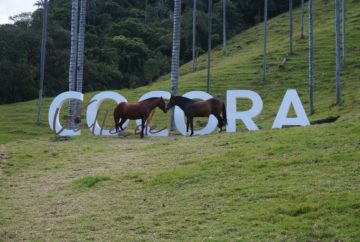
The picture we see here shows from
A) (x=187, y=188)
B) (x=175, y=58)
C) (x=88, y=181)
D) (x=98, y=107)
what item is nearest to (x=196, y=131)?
(x=98, y=107)

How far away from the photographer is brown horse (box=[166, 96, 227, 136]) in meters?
24.8

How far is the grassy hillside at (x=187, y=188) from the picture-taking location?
10.0 m

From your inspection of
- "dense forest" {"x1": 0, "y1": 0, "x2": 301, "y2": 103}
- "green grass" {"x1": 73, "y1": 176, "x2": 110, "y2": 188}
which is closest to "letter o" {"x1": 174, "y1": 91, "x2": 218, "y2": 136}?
"green grass" {"x1": 73, "y1": 176, "x2": 110, "y2": 188}

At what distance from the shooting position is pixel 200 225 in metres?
10.3

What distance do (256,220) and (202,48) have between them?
64.5 meters

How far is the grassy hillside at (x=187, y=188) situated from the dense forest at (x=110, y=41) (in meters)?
29.6

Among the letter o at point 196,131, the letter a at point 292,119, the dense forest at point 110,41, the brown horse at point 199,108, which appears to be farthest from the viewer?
the dense forest at point 110,41

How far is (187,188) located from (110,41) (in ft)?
192

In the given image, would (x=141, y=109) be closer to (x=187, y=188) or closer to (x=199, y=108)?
(x=199, y=108)

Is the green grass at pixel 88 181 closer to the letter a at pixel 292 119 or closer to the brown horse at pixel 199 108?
the brown horse at pixel 199 108

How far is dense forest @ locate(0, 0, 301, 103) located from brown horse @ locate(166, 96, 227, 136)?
30.2 m

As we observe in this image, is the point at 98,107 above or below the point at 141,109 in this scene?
above

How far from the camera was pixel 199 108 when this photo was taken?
2472 centimetres

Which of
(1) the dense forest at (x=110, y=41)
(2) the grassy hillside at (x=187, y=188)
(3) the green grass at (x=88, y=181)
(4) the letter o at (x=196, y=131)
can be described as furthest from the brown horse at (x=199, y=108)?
(1) the dense forest at (x=110, y=41)
